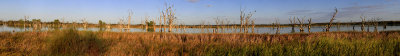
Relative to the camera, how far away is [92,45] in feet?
22.2

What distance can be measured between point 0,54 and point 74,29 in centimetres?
218

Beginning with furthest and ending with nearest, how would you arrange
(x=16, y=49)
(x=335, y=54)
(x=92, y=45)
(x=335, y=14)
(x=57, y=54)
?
(x=335, y=14), (x=16, y=49), (x=92, y=45), (x=335, y=54), (x=57, y=54)

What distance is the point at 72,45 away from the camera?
616cm

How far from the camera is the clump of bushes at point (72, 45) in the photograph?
5941 millimetres

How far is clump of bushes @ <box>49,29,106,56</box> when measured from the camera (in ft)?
19.5

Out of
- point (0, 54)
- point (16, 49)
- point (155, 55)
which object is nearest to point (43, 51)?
point (0, 54)

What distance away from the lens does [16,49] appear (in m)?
7.30

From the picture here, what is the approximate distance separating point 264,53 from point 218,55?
1.34 m

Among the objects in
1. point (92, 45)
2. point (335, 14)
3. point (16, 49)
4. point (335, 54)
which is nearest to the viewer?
point (335, 54)

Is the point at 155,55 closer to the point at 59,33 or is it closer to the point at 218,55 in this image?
the point at 218,55

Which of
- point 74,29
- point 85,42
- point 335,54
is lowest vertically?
point 335,54

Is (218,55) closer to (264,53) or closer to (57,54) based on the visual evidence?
(264,53)

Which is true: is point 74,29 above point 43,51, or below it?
above

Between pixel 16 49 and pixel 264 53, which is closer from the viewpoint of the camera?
pixel 264 53
